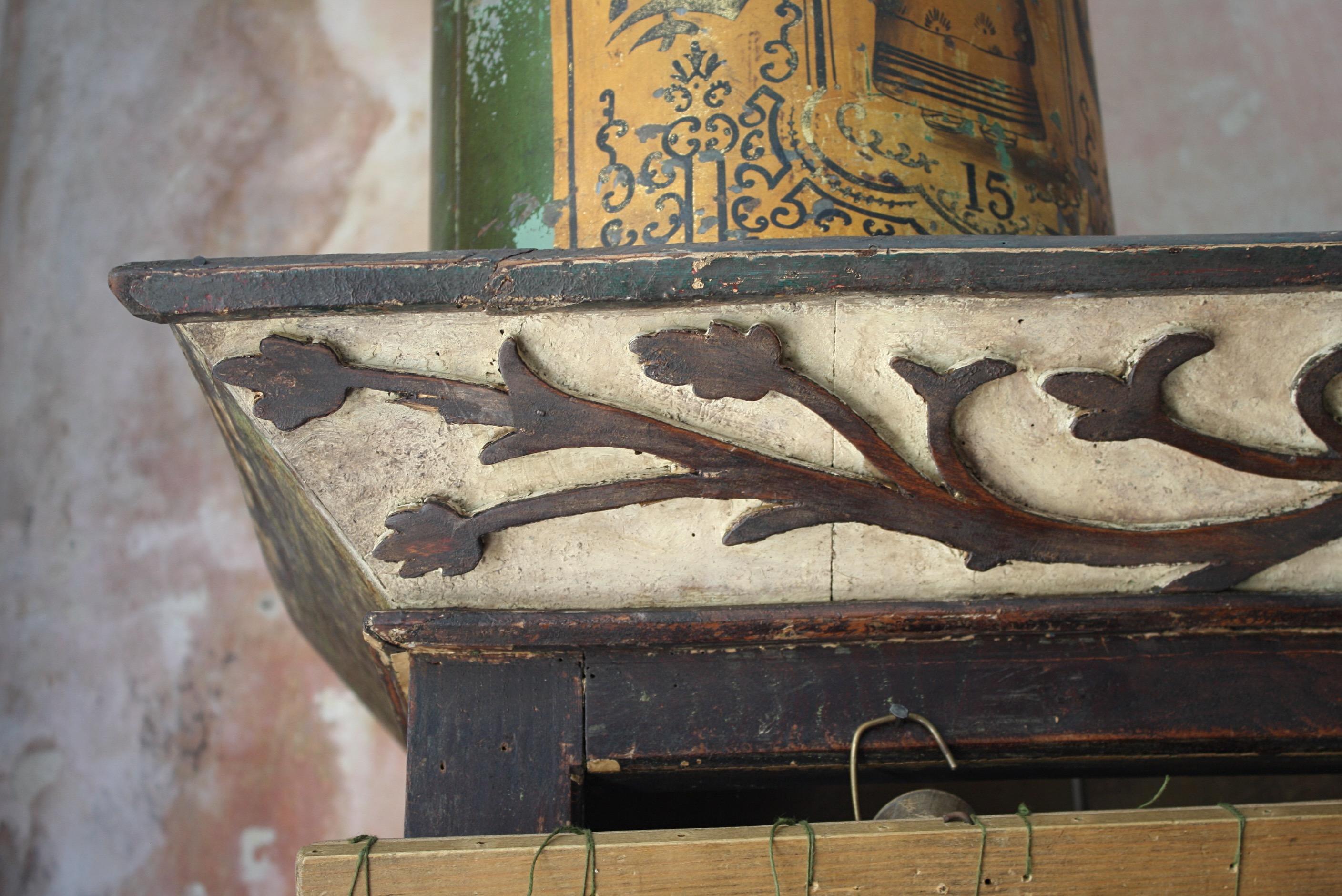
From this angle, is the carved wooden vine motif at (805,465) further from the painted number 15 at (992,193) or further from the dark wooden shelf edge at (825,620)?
the painted number 15 at (992,193)

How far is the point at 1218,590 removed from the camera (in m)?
0.90

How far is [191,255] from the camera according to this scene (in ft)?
6.23

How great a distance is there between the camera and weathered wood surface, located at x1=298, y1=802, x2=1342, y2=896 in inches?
30.4

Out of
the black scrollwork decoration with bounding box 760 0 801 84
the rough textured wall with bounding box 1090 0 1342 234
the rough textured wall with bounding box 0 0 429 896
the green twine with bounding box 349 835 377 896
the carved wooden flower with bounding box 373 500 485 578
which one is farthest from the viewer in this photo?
the rough textured wall with bounding box 1090 0 1342 234

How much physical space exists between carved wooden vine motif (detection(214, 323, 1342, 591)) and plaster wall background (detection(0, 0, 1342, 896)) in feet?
3.35

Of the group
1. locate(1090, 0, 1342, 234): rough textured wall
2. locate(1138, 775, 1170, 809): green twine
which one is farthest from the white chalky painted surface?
locate(1090, 0, 1342, 234): rough textured wall

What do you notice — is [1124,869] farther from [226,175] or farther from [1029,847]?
[226,175]

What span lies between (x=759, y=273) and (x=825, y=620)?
10.6 inches

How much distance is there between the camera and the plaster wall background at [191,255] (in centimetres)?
170

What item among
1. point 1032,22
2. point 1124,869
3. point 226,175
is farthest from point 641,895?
point 226,175

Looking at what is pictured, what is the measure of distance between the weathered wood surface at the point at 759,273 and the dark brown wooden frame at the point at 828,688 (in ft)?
0.79

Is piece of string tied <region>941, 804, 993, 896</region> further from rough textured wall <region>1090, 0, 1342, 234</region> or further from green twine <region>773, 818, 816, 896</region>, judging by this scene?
rough textured wall <region>1090, 0, 1342, 234</region>

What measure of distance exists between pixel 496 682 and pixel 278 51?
→ 149 cm

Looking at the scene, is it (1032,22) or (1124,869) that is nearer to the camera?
(1124,869)
